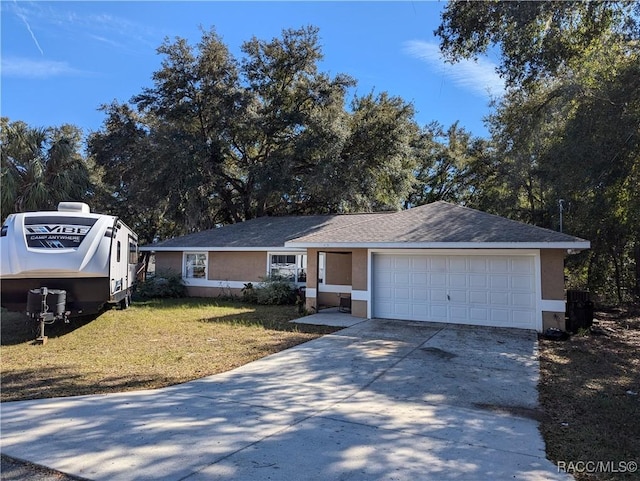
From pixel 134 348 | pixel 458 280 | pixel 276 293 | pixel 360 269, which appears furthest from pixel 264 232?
pixel 134 348

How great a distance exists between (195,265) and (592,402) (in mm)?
18343

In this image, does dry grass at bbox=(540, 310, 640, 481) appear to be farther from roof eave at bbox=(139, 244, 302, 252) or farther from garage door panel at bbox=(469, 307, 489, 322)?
roof eave at bbox=(139, 244, 302, 252)

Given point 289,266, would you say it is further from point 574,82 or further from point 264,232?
point 574,82

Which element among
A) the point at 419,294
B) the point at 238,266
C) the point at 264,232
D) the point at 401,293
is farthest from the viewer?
the point at 264,232

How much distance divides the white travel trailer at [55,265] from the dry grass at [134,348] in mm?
947

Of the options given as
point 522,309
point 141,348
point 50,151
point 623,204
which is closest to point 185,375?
point 141,348

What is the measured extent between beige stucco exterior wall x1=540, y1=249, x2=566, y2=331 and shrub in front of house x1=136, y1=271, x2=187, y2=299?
51.4ft

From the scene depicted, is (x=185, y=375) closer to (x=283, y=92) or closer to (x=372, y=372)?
(x=372, y=372)

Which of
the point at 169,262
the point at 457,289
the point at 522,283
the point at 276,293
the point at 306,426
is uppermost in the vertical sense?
the point at 169,262

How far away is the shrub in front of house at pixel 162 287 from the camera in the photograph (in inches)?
762

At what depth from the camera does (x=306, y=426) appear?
4.71 meters

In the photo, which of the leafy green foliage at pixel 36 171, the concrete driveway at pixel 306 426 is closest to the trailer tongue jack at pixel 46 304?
the concrete driveway at pixel 306 426

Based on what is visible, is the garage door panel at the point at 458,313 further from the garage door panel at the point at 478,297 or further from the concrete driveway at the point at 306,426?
the concrete driveway at the point at 306,426

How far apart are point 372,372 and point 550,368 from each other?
133 inches
